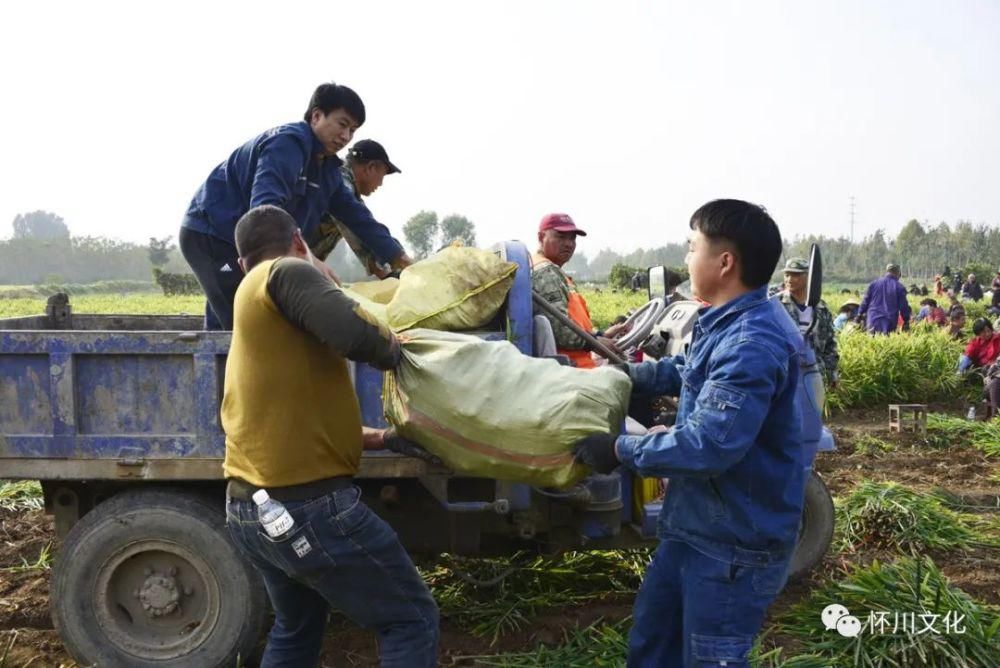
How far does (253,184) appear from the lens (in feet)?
12.5

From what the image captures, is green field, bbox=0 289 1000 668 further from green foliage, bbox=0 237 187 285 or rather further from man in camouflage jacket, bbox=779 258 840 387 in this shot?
green foliage, bbox=0 237 187 285

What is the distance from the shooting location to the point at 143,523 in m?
3.30

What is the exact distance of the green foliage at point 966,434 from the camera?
8.23m

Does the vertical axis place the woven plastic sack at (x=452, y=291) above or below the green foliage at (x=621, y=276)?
above

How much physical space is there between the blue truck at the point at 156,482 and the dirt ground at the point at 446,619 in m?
0.49

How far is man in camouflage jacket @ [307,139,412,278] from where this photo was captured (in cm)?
474

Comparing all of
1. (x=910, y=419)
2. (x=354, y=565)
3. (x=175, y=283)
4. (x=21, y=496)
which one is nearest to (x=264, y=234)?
(x=354, y=565)

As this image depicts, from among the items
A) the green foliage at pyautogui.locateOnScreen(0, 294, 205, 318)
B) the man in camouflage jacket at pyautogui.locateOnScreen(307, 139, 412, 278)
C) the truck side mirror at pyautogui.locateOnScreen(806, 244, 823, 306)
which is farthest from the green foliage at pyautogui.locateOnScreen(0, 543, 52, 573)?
the green foliage at pyautogui.locateOnScreen(0, 294, 205, 318)

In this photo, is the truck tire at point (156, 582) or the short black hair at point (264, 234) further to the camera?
the truck tire at point (156, 582)

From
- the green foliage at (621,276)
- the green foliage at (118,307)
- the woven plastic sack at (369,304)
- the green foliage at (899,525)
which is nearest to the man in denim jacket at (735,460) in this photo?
the woven plastic sack at (369,304)

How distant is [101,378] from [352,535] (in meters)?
1.52

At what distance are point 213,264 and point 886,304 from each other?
11509 mm

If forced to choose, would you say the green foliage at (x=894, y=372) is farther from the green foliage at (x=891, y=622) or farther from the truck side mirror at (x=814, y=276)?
the truck side mirror at (x=814, y=276)

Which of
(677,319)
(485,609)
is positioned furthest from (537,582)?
(677,319)
